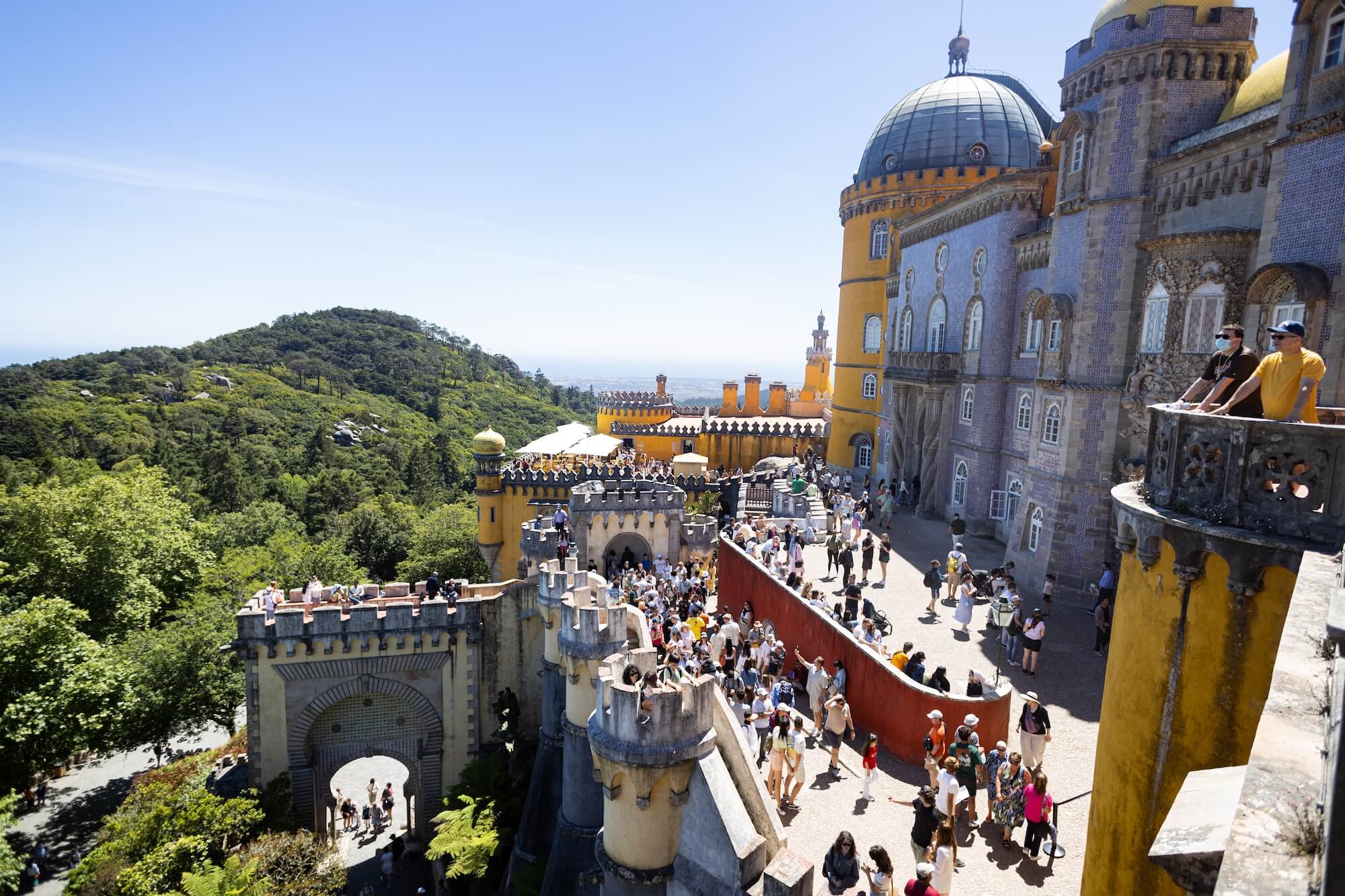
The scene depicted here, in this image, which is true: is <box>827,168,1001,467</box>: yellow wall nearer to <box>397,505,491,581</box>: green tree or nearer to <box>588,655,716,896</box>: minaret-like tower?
<box>397,505,491,581</box>: green tree

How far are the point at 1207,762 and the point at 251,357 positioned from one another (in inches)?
4666

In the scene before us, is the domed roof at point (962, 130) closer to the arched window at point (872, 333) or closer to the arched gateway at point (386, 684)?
the arched window at point (872, 333)

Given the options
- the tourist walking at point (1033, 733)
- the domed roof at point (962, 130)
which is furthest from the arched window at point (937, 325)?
the tourist walking at point (1033, 733)

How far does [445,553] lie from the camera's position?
132ft

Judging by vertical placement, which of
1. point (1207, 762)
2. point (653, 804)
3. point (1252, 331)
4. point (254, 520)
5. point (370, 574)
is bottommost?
point (370, 574)

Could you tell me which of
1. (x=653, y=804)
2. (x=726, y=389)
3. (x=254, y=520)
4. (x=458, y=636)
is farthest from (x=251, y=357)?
(x=653, y=804)

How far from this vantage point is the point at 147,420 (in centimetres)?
6844

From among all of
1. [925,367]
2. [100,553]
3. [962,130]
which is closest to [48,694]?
[100,553]

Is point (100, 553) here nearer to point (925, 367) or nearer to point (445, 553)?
point (445, 553)

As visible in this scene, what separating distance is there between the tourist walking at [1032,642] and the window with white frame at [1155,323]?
700 centimetres

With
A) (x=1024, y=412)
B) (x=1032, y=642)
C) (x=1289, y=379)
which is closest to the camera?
(x=1289, y=379)

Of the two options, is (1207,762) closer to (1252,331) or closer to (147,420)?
(1252,331)

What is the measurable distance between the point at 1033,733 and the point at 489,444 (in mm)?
21657

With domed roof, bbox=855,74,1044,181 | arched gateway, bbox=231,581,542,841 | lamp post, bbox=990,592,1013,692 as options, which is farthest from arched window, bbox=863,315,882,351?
lamp post, bbox=990,592,1013,692
